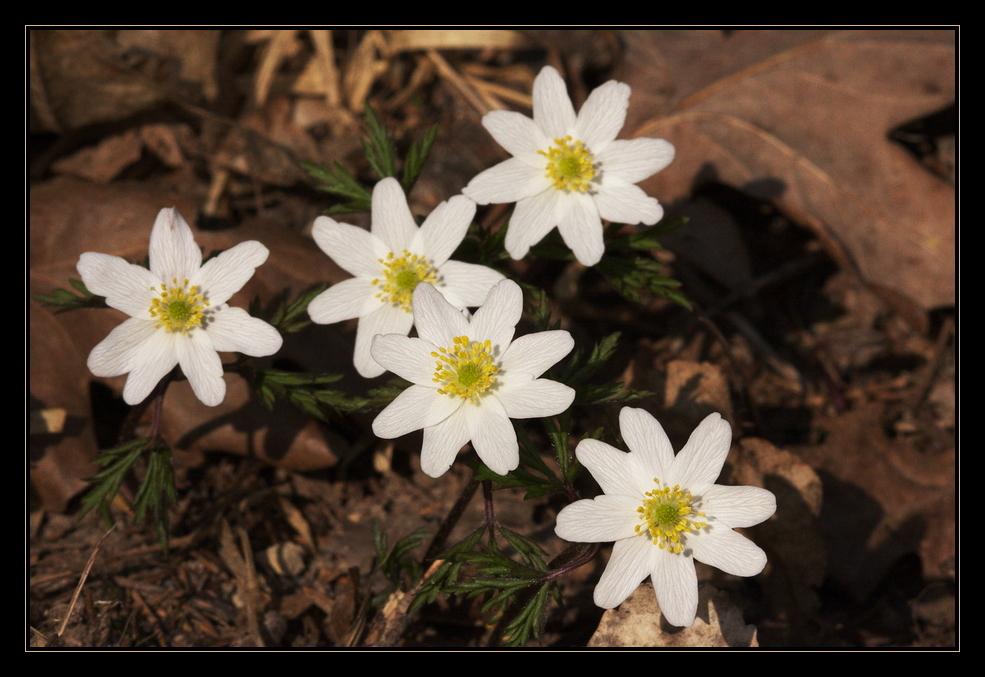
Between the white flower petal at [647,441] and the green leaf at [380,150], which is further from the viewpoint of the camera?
the green leaf at [380,150]

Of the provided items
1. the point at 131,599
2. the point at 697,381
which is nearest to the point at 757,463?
the point at 697,381

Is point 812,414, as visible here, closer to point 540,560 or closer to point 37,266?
point 540,560

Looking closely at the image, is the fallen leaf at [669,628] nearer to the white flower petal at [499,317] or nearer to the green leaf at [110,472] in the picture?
the white flower petal at [499,317]

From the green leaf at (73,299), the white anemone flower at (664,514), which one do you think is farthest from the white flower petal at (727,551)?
the green leaf at (73,299)

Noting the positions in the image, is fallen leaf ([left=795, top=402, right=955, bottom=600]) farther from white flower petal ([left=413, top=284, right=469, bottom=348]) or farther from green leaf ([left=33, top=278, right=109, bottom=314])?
green leaf ([left=33, top=278, right=109, bottom=314])

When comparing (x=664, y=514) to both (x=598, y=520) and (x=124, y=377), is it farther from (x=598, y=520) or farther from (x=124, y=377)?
(x=124, y=377)

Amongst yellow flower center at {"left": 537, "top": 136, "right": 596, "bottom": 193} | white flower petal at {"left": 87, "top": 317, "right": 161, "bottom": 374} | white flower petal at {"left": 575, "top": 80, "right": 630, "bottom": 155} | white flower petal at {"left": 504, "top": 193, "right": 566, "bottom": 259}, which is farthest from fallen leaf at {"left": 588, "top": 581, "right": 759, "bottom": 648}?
white flower petal at {"left": 87, "top": 317, "right": 161, "bottom": 374}
